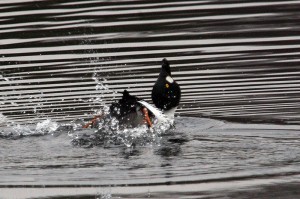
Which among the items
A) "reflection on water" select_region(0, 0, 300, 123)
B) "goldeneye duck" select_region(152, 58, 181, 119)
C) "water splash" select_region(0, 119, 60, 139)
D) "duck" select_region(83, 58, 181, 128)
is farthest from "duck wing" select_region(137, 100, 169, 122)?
"water splash" select_region(0, 119, 60, 139)

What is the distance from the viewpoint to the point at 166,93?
15789 millimetres

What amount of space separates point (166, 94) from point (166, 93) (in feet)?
0.09

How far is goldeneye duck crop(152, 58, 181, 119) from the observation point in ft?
51.4

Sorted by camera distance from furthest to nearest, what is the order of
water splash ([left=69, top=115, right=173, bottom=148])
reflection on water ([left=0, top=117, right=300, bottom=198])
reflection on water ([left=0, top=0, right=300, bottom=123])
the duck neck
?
reflection on water ([left=0, top=0, right=300, bottom=123]), the duck neck, water splash ([left=69, top=115, right=173, bottom=148]), reflection on water ([left=0, top=117, right=300, bottom=198])

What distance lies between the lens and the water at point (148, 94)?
1206 cm

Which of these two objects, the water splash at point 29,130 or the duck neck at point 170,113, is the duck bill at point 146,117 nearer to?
the duck neck at point 170,113

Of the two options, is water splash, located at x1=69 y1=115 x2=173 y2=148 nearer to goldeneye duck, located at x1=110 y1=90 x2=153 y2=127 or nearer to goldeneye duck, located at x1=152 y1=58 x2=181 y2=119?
goldeneye duck, located at x1=110 y1=90 x2=153 y2=127

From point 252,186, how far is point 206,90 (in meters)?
5.69

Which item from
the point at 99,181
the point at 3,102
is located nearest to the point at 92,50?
the point at 3,102

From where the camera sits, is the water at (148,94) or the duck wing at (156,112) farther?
the duck wing at (156,112)

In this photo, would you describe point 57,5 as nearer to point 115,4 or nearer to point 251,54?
point 115,4

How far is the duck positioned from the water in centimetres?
30

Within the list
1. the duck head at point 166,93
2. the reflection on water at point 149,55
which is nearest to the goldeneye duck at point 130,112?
the duck head at point 166,93

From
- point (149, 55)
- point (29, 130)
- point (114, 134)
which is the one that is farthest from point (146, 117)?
point (149, 55)
